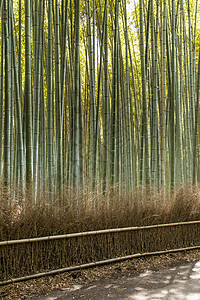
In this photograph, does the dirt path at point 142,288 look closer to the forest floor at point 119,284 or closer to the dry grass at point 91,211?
the forest floor at point 119,284

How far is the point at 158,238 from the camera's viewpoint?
13.1 ft

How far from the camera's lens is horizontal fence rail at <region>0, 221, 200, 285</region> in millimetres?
2846

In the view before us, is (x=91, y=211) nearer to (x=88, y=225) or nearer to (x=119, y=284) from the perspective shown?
(x=88, y=225)

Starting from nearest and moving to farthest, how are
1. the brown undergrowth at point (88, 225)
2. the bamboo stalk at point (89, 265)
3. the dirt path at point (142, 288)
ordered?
the dirt path at point (142, 288) < the bamboo stalk at point (89, 265) < the brown undergrowth at point (88, 225)

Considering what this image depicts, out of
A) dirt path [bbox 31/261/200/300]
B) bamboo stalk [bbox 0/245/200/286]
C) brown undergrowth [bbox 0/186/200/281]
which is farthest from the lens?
brown undergrowth [bbox 0/186/200/281]

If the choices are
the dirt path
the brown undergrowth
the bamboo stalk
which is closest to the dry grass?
the brown undergrowth

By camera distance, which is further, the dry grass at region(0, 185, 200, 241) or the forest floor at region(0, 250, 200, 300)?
the dry grass at region(0, 185, 200, 241)

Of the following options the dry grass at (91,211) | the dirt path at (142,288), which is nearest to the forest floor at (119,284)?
the dirt path at (142,288)

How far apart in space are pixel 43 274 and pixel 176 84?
12.3 ft

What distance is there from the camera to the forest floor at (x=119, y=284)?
8.70 feet

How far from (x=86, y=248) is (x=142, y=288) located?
736 mm

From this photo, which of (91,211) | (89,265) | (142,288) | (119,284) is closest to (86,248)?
(89,265)

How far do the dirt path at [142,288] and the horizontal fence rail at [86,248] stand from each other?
1.09ft

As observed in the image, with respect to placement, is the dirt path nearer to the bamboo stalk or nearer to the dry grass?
the bamboo stalk
